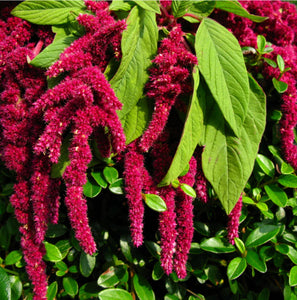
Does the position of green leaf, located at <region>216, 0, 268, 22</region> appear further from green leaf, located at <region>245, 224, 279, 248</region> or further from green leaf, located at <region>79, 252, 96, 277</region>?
green leaf, located at <region>79, 252, 96, 277</region>

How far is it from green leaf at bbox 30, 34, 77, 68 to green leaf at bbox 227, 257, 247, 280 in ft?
2.68

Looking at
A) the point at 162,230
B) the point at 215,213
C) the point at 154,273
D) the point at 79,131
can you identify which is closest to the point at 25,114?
the point at 79,131

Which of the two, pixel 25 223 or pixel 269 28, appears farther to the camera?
pixel 269 28

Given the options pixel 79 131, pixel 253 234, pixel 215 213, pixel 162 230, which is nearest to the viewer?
pixel 79 131

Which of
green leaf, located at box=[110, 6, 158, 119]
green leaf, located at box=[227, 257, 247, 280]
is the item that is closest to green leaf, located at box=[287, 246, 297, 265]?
green leaf, located at box=[227, 257, 247, 280]

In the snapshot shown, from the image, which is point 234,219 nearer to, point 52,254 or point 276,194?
point 276,194

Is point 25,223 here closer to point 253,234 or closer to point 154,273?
point 154,273

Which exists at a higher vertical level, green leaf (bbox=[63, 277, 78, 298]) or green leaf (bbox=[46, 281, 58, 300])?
green leaf (bbox=[46, 281, 58, 300])

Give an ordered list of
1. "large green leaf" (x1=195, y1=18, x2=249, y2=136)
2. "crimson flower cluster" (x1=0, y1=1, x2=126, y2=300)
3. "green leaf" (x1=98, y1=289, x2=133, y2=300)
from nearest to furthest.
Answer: "crimson flower cluster" (x1=0, y1=1, x2=126, y2=300), "large green leaf" (x1=195, y1=18, x2=249, y2=136), "green leaf" (x1=98, y1=289, x2=133, y2=300)

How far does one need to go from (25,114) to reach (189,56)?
500mm

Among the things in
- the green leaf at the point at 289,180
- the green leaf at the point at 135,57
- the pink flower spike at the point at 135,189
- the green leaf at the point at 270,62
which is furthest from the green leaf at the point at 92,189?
the green leaf at the point at 270,62

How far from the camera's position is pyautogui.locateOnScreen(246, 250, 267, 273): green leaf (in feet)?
3.05

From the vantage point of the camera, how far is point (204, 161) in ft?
2.81

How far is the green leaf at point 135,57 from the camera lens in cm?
84
